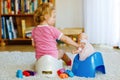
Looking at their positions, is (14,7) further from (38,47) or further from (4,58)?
(38,47)

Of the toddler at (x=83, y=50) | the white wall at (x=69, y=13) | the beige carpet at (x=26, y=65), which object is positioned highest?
the white wall at (x=69, y=13)

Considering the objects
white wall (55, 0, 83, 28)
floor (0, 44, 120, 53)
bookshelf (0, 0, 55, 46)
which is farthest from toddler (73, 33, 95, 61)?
white wall (55, 0, 83, 28)

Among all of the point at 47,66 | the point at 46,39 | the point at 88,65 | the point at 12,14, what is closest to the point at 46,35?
the point at 46,39

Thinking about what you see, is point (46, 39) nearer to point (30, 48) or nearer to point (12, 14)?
point (30, 48)

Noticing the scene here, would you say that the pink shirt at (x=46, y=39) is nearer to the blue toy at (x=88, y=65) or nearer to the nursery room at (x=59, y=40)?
the nursery room at (x=59, y=40)

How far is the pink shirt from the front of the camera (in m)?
1.79

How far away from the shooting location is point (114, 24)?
306cm

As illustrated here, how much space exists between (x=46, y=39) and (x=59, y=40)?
109 centimetres

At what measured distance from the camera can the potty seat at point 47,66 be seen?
5.66 ft

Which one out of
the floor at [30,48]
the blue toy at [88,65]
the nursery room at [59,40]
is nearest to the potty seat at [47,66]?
the nursery room at [59,40]

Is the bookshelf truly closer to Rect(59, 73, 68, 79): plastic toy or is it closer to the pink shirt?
the pink shirt

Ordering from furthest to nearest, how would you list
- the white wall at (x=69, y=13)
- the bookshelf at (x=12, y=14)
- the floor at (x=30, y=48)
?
the white wall at (x=69, y=13)
the bookshelf at (x=12, y=14)
the floor at (x=30, y=48)

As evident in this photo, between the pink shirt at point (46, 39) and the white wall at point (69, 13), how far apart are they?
160 centimetres

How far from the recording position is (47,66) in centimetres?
172
